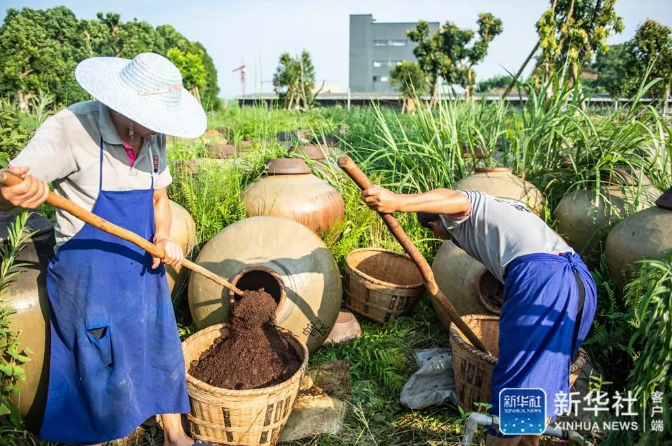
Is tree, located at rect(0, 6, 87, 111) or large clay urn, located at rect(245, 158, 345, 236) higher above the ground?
tree, located at rect(0, 6, 87, 111)

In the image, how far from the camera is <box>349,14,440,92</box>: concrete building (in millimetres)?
47562

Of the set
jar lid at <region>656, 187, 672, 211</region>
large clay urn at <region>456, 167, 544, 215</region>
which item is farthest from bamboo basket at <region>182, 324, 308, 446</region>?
jar lid at <region>656, 187, 672, 211</region>

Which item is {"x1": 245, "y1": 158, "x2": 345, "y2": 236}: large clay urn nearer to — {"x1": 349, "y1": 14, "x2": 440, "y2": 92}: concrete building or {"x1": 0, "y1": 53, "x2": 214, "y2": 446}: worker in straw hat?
{"x1": 0, "y1": 53, "x2": 214, "y2": 446}: worker in straw hat

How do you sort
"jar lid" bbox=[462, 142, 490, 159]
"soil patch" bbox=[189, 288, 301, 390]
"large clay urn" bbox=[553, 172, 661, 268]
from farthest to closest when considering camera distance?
"jar lid" bbox=[462, 142, 490, 159]
"large clay urn" bbox=[553, 172, 661, 268]
"soil patch" bbox=[189, 288, 301, 390]

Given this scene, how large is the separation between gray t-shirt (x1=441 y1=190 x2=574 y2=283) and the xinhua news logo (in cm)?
56

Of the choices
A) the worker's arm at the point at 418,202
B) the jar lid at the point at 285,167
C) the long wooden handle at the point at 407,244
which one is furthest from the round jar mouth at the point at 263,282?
the jar lid at the point at 285,167

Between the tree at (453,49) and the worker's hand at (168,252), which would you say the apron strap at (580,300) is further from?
the tree at (453,49)

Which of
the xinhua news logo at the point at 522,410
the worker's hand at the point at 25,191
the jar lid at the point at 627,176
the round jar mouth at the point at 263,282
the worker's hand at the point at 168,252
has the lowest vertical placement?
the xinhua news logo at the point at 522,410

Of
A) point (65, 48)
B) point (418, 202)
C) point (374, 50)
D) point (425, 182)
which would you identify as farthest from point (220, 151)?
point (374, 50)

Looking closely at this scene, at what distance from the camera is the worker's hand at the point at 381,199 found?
80.9 inches

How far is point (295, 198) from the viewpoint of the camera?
13.7 feet

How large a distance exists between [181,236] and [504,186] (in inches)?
109

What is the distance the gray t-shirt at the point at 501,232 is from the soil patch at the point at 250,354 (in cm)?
118

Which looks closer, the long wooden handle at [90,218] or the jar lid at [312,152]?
the long wooden handle at [90,218]
